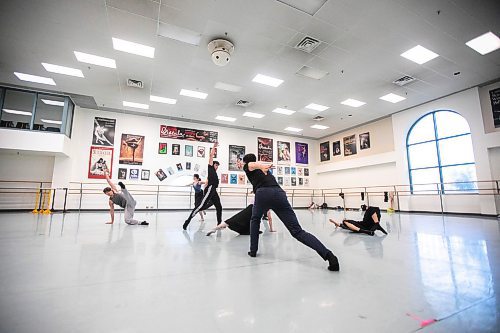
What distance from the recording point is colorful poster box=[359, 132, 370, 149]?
457 inches

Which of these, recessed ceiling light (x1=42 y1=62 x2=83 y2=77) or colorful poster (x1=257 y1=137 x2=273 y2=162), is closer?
recessed ceiling light (x1=42 y1=62 x2=83 y2=77)

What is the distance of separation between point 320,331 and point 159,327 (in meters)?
0.71

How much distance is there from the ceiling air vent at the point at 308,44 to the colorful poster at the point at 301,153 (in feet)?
28.0

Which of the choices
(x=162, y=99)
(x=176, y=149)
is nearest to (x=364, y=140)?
(x=176, y=149)

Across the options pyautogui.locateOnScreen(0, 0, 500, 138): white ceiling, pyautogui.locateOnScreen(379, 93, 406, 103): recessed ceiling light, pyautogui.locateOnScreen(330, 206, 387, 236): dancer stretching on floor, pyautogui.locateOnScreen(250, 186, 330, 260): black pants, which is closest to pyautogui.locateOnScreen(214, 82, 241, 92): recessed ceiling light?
pyautogui.locateOnScreen(0, 0, 500, 138): white ceiling

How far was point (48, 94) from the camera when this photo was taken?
8305mm

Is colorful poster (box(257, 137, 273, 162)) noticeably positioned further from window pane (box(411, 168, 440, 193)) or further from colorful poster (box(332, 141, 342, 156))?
window pane (box(411, 168, 440, 193))

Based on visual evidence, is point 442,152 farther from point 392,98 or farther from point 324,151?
point 324,151

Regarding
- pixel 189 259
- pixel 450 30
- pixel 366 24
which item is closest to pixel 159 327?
pixel 189 259

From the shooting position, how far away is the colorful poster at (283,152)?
44.2 feet

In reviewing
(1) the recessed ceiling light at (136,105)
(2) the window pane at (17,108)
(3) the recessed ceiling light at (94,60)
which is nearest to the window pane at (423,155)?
(1) the recessed ceiling light at (136,105)

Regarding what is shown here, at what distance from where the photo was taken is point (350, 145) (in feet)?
41.2

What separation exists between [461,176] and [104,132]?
46.4 feet

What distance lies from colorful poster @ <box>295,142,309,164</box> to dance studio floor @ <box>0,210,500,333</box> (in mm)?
11630
